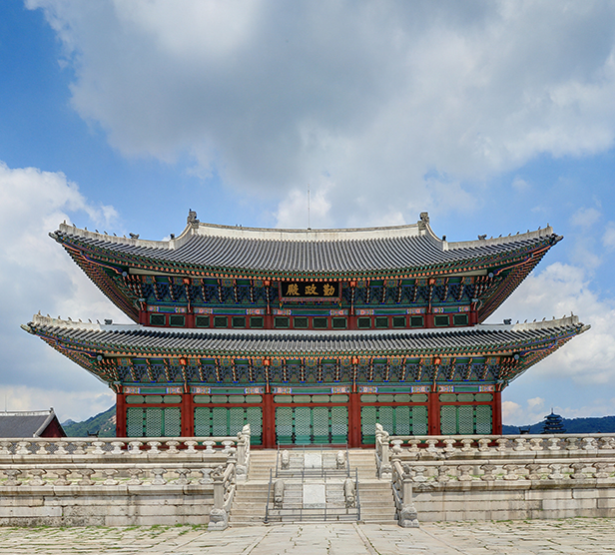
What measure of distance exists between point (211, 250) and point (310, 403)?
11.1 m

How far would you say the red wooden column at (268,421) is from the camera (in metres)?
23.6

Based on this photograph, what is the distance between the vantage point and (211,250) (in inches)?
1118

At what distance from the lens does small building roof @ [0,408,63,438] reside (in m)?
36.5

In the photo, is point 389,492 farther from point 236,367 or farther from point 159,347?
point 159,347

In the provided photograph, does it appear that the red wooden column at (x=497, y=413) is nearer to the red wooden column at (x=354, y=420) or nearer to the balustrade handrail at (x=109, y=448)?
the red wooden column at (x=354, y=420)

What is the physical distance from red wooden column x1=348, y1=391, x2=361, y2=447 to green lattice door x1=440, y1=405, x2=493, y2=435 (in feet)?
14.3

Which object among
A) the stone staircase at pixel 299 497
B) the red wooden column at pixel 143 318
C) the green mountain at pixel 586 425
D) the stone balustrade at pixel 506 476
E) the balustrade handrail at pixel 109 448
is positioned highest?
the red wooden column at pixel 143 318

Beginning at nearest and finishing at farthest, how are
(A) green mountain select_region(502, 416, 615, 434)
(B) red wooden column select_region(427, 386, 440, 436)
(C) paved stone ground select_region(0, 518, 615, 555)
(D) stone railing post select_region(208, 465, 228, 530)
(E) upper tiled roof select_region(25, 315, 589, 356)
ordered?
(C) paved stone ground select_region(0, 518, 615, 555) → (D) stone railing post select_region(208, 465, 228, 530) → (E) upper tiled roof select_region(25, 315, 589, 356) → (B) red wooden column select_region(427, 386, 440, 436) → (A) green mountain select_region(502, 416, 615, 434)

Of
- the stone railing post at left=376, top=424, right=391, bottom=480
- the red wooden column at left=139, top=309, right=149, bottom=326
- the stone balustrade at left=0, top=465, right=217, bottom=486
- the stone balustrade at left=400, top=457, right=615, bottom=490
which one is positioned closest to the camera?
the stone balustrade at left=0, top=465, right=217, bottom=486

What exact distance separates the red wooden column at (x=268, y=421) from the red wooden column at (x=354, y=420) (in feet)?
13.0

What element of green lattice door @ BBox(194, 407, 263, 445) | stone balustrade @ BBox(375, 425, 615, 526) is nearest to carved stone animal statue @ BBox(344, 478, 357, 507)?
stone balustrade @ BBox(375, 425, 615, 526)

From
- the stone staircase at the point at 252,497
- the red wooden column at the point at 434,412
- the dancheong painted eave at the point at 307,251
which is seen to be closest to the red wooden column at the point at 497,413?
the red wooden column at the point at 434,412

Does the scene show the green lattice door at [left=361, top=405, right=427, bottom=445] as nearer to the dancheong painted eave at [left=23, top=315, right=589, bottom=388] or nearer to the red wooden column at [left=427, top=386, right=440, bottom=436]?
the red wooden column at [left=427, top=386, right=440, bottom=436]

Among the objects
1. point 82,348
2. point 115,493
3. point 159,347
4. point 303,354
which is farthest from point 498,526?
point 82,348
